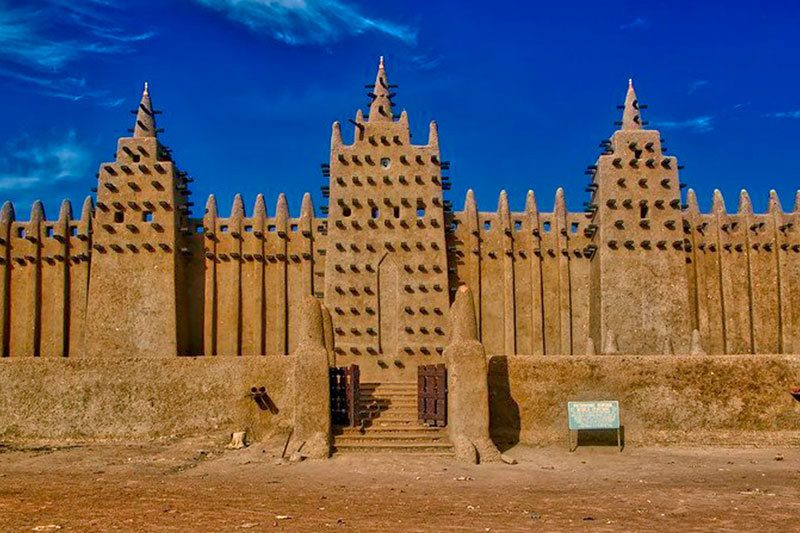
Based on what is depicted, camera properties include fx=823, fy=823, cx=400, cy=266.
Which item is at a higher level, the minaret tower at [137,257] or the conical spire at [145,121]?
the conical spire at [145,121]

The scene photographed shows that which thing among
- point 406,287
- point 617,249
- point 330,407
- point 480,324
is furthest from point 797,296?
point 330,407

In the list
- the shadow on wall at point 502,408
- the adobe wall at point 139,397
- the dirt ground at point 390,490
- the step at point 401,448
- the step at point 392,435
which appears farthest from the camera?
the adobe wall at point 139,397

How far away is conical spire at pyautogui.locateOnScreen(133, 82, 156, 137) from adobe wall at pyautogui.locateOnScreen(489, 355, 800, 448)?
1750 cm

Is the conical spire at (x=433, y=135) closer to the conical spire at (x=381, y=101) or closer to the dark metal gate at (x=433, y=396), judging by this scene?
the conical spire at (x=381, y=101)

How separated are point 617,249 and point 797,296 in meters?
7.07

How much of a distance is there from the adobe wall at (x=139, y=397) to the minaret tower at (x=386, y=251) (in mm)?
7746

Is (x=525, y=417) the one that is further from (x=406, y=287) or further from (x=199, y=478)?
(x=406, y=287)

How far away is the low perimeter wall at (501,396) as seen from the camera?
62.9ft

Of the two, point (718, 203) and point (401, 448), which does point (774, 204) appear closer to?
point (718, 203)

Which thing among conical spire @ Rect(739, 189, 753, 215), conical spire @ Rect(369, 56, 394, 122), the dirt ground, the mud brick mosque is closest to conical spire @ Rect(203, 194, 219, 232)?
the mud brick mosque

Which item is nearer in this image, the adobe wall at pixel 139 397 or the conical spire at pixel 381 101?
the adobe wall at pixel 139 397

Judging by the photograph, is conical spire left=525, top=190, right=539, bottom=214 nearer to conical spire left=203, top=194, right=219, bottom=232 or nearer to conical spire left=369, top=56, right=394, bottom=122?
conical spire left=369, top=56, right=394, bottom=122

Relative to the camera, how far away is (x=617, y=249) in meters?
28.8

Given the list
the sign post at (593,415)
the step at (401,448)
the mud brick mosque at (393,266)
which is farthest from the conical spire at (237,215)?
the sign post at (593,415)
